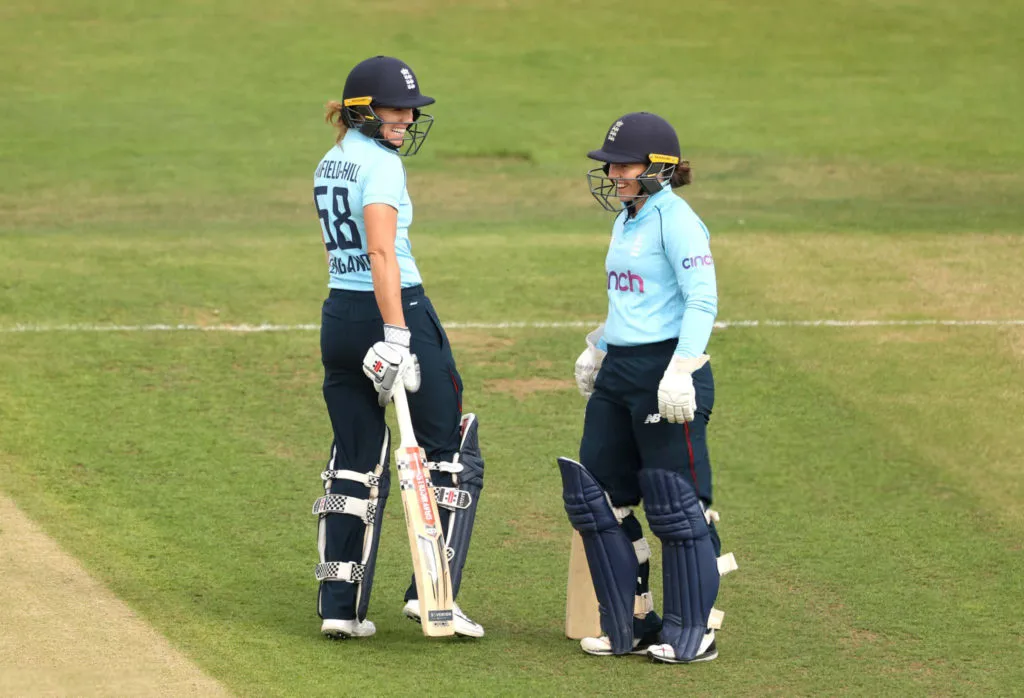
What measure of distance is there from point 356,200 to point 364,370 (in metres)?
0.65

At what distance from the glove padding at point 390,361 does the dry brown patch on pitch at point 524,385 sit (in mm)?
3850

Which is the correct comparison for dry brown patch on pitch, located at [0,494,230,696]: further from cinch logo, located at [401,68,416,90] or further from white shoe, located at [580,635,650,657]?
cinch logo, located at [401,68,416,90]

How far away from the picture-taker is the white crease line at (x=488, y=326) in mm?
11188

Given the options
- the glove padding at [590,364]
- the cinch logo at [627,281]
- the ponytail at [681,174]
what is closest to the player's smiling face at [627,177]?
the ponytail at [681,174]

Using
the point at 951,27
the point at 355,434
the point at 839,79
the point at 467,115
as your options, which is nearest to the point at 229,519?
the point at 355,434

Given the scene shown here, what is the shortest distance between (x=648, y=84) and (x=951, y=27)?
472cm

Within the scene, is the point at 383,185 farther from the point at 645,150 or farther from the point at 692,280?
the point at 692,280

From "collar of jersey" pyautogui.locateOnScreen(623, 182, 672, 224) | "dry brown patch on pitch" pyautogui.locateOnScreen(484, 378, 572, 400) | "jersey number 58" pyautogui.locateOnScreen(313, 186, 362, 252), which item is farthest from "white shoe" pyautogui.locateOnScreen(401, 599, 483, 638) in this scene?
"dry brown patch on pitch" pyautogui.locateOnScreen(484, 378, 572, 400)

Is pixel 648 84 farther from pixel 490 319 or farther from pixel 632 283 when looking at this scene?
pixel 632 283

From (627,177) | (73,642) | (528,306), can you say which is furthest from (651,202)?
(528,306)

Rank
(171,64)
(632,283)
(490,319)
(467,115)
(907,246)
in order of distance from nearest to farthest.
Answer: (632,283) → (490,319) → (907,246) → (467,115) → (171,64)

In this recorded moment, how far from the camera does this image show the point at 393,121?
647 centimetres

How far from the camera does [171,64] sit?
63.7 ft

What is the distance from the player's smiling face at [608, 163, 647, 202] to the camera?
632 cm
